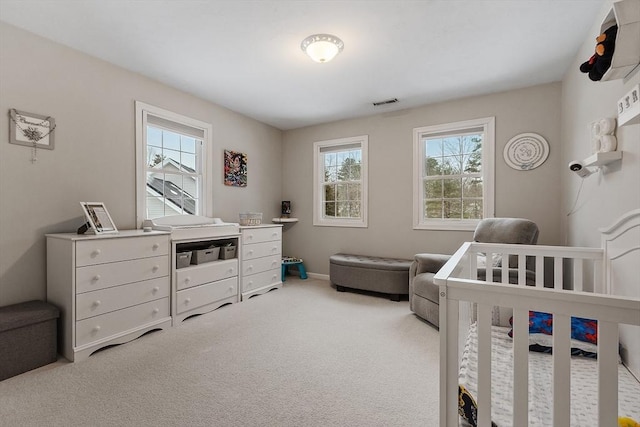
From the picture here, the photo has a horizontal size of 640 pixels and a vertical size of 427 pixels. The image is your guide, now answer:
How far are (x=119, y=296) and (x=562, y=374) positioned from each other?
8.92ft

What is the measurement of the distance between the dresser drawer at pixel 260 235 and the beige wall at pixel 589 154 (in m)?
3.20

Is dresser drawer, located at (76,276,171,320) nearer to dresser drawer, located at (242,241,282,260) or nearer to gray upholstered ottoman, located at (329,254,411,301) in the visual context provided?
dresser drawer, located at (242,241,282,260)

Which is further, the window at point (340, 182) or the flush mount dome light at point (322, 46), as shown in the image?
the window at point (340, 182)

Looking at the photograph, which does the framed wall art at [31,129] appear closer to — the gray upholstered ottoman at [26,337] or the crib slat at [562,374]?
the gray upholstered ottoman at [26,337]

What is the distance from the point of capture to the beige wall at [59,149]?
2137 mm

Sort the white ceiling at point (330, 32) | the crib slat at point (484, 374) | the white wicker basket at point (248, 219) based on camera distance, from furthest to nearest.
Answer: the white wicker basket at point (248, 219)
the white ceiling at point (330, 32)
the crib slat at point (484, 374)

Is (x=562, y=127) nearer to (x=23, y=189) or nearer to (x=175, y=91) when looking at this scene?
(x=175, y=91)

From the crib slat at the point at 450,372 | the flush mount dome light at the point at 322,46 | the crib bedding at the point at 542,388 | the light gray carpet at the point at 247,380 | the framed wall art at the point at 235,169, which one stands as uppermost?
the flush mount dome light at the point at 322,46

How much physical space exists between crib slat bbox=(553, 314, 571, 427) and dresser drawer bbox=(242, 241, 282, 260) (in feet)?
10.2

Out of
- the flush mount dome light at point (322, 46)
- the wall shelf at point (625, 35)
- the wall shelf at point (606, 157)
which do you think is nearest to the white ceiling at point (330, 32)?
the flush mount dome light at point (322, 46)

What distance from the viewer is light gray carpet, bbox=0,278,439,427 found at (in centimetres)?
152

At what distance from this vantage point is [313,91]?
333 centimetres

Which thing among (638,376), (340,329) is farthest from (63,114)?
(638,376)

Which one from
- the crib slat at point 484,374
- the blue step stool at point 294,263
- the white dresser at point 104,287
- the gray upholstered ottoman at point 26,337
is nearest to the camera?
the crib slat at point 484,374
